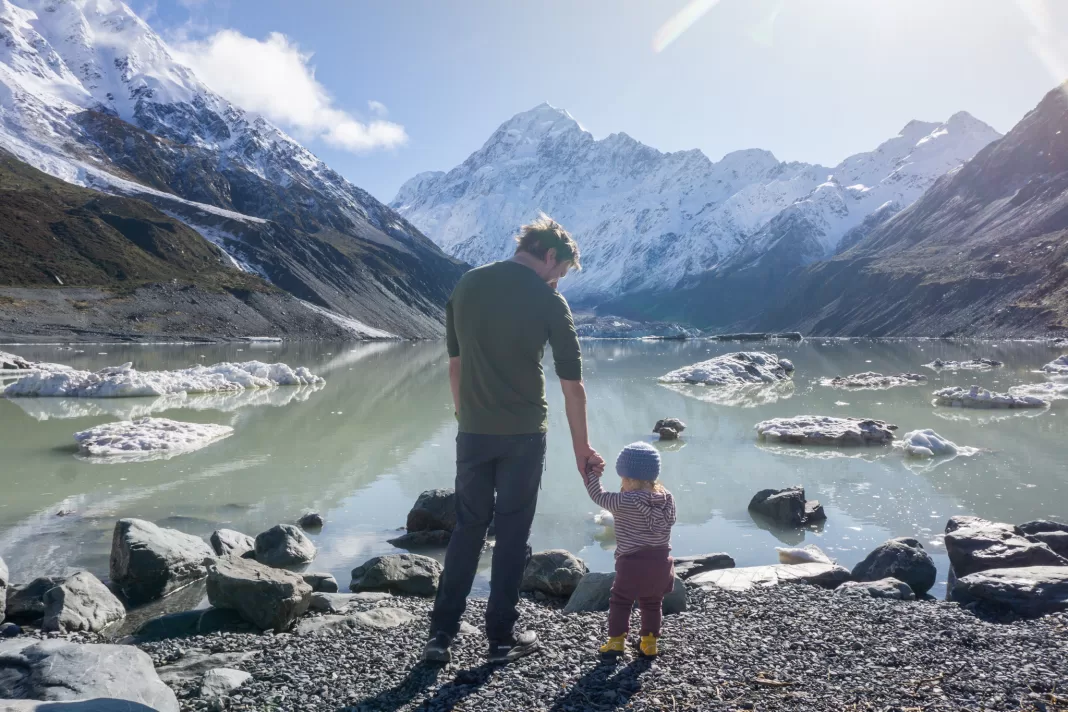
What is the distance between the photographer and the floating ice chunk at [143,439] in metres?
15.1

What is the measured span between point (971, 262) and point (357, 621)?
14382cm

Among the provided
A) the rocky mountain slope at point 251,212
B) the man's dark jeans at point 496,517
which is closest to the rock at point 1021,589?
the man's dark jeans at point 496,517

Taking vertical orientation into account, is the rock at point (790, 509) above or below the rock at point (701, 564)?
above

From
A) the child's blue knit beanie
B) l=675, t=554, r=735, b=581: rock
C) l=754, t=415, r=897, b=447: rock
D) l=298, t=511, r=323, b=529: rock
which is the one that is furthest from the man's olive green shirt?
l=754, t=415, r=897, b=447: rock

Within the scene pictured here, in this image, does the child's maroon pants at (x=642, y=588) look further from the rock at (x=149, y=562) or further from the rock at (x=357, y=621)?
the rock at (x=149, y=562)

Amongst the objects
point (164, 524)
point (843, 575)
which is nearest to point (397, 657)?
point (843, 575)

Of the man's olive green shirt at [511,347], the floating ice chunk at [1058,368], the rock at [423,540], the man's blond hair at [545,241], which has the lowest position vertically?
the rock at [423,540]

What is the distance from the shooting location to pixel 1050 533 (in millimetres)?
8375

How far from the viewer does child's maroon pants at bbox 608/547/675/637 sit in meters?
4.93

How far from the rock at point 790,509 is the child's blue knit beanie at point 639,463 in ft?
20.3

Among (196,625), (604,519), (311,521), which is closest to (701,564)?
(604,519)

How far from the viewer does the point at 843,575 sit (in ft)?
25.0

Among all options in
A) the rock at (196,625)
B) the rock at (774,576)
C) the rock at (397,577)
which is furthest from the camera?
the rock at (397,577)

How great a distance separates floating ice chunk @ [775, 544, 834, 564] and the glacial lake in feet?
0.65
